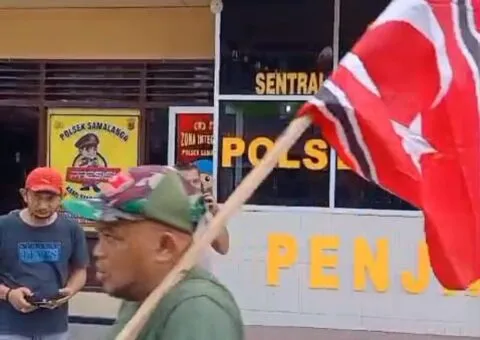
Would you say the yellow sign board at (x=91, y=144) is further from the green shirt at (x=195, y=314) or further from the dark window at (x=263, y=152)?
the green shirt at (x=195, y=314)

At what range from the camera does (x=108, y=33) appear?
10.7 metres

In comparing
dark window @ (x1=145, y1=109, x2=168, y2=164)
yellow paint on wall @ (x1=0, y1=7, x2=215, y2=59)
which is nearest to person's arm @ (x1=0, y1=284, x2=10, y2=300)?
dark window @ (x1=145, y1=109, x2=168, y2=164)

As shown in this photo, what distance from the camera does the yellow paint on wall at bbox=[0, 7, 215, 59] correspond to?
10.5 meters

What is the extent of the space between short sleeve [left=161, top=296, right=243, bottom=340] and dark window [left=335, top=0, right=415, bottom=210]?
7.57m

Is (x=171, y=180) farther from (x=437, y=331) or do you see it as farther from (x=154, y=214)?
(x=437, y=331)

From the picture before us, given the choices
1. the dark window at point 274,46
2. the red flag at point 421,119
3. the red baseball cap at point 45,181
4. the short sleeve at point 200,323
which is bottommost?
the short sleeve at point 200,323

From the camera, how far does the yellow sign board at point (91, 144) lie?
10.6 m

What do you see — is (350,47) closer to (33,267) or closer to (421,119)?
(33,267)

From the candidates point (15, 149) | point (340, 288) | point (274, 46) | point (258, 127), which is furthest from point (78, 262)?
point (15, 149)

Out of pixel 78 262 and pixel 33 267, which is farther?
pixel 78 262

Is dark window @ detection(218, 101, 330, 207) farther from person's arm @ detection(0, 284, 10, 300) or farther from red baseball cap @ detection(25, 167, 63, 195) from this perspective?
person's arm @ detection(0, 284, 10, 300)

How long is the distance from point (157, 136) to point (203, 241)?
8.26m

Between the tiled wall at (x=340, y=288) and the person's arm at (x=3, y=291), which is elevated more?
the person's arm at (x=3, y=291)

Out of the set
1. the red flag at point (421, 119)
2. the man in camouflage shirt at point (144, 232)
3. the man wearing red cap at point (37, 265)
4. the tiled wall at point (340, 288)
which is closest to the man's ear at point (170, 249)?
Result: the man in camouflage shirt at point (144, 232)
